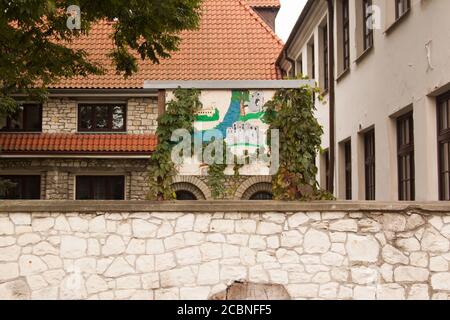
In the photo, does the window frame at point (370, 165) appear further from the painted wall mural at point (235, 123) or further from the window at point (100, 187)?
the window at point (100, 187)

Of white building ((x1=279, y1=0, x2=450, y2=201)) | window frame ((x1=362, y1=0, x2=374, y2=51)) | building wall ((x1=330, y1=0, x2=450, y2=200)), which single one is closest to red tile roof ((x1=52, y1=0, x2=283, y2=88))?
white building ((x1=279, y1=0, x2=450, y2=201))

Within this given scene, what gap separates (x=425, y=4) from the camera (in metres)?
10.7

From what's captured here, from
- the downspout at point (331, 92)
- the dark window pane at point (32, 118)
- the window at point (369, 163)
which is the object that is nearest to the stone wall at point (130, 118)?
the dark window pane at point (32, 118)

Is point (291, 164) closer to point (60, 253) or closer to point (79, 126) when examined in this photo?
point (60, 253)

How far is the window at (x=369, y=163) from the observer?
573 inches

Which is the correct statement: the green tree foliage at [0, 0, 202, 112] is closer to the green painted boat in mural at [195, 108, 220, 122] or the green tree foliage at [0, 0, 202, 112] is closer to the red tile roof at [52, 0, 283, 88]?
the green painted boat in mural at [195, 108, 220, 122]

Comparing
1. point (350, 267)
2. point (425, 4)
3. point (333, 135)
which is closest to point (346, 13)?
point (333, 135)

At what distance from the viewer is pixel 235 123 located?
30.3ft

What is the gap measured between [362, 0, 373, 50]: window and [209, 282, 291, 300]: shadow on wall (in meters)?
7.18

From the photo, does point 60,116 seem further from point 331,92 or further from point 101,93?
point 331,92

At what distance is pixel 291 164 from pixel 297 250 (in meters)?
1.03

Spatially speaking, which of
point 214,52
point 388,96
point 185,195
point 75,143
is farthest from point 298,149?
point 214,52

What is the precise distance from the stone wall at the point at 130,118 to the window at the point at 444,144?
13.7 metres

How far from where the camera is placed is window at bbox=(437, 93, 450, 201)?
1030cm
